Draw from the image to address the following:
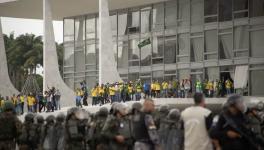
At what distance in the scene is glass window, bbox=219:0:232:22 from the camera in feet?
156

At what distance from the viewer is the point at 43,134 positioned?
1933 centimetres

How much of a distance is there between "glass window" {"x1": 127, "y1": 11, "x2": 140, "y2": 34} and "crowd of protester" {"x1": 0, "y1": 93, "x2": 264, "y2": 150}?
33.7 metres

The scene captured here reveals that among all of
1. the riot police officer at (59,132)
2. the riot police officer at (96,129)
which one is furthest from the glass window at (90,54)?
the riot police officer at (96,129)

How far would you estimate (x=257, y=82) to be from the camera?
45.2m

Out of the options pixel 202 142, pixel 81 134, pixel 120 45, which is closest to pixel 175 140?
pixel 81 134

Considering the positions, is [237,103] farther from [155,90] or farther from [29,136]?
[155,90]

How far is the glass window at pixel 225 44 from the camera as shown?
4750 cm

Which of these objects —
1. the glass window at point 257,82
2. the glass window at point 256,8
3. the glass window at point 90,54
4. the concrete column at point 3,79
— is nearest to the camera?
the glass window at point 257,82

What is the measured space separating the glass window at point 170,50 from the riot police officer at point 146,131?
38172 millimetres

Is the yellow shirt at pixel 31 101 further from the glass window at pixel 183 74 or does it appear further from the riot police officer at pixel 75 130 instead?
the riot police officer at pixel 75 130

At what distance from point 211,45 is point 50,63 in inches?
467

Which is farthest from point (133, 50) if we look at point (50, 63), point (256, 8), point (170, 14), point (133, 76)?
point (256, 8)

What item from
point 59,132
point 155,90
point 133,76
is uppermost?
point 133,76

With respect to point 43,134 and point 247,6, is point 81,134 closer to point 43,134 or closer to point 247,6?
point 43,134
